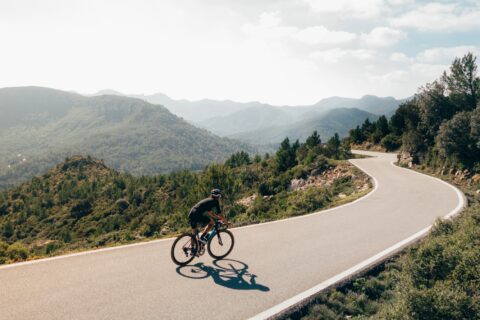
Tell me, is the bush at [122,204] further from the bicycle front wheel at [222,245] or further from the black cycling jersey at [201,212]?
the black cycling jersey at [201,212]

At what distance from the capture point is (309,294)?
21.1ft

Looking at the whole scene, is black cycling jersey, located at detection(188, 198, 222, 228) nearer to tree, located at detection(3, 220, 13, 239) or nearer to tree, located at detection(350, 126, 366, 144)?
tree, located at detection(350, 126, 366, 144)

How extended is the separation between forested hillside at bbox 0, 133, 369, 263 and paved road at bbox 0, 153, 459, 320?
3065 mm

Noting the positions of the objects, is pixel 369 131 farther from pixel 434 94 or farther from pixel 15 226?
pixel 15 226

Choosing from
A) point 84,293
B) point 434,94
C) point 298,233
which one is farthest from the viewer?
point 434,94

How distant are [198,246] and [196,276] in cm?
112

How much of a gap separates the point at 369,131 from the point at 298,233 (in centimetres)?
5300

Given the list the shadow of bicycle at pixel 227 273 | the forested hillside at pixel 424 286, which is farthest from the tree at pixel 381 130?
the shadow of bicycle at pixel 227 273

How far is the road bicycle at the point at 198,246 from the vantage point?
808 cm

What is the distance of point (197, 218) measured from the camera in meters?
8.49

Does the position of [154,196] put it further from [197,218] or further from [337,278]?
[337,278]

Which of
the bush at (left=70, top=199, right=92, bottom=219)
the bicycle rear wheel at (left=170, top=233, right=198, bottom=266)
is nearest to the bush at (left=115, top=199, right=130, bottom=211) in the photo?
the bush at (left=70, top=199, right=92, bottom=219)

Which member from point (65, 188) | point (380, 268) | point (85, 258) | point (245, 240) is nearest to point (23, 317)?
point (85, 258)

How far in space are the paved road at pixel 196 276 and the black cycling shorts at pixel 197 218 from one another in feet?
3.15
